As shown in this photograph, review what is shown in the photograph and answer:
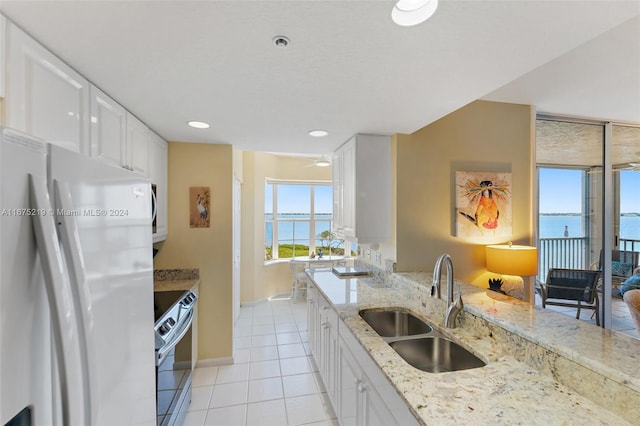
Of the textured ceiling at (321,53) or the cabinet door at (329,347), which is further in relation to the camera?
the cabinet door at (329,347)

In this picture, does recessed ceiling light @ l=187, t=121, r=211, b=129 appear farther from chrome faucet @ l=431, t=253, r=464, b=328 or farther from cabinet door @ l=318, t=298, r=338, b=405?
chrome faucet @ l=431, t=253, r=464, b=328

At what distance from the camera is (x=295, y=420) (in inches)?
85.0

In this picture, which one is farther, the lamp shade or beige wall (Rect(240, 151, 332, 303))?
beige wall (Rect(240, 151, 332, 303))

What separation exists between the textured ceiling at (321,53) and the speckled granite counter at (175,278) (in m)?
1.50

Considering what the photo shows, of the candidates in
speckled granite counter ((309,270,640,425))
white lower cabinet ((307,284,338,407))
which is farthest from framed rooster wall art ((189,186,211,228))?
speckled granite counter ((309,270,640,425))

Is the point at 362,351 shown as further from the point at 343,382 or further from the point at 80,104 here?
the point at 80,104

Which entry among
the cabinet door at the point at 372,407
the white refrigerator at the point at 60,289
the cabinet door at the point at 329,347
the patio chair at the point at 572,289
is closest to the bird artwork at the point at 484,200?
the patio chair at the point at 572,289

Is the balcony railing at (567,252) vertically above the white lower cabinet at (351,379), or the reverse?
the balcony railing at (567,252)

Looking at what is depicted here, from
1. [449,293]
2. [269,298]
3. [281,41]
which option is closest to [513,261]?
[449,293]

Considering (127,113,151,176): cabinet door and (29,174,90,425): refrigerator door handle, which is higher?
(127,113,151,176): cabinet door

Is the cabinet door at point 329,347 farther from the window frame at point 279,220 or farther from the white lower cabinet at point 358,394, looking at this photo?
the window frame at point 279,220

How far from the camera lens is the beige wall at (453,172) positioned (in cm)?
263

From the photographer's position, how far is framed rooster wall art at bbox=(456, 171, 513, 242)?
106 inches

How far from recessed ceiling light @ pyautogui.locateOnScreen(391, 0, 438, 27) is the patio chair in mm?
3280
